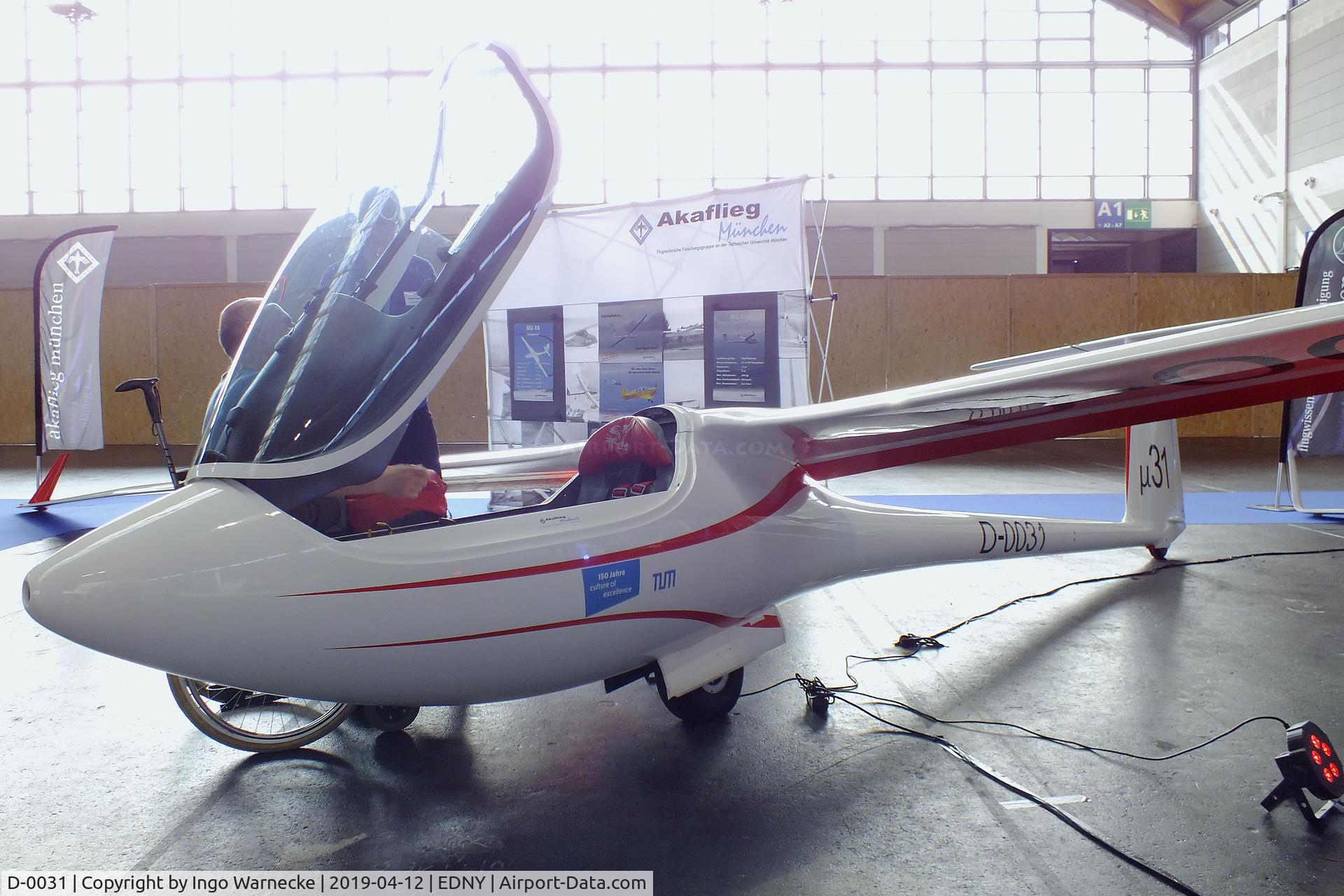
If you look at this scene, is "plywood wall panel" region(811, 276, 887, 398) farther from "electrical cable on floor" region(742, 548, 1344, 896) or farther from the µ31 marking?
"electrical cable on floor" region(742, 548, 1344, 896)

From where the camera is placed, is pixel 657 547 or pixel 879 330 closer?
pixel 657 547

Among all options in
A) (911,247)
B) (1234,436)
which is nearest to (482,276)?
(1234,436)

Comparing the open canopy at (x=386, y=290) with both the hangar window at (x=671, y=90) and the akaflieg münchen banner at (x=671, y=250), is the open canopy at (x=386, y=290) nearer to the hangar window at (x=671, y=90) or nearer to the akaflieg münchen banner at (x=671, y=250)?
the akaflieg münchen banner at (x=671, y=250)

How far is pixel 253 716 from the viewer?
3.11 metres

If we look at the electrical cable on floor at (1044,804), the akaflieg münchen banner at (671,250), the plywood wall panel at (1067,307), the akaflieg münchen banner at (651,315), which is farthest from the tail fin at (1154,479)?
the plywood wall panel at (1067,307)

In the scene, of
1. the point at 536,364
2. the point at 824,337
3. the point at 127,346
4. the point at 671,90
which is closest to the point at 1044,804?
the point at 536,364

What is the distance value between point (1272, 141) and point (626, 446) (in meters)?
23.1

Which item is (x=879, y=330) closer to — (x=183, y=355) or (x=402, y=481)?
(x=183, y=355)

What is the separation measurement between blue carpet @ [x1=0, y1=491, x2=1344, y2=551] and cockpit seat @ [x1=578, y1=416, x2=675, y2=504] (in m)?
4.10

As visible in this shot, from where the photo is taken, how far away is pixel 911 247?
23109mm

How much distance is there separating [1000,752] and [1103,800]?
0.38 m

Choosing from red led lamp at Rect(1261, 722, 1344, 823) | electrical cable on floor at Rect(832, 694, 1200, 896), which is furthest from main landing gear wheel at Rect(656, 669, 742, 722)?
red led lamp at Rect(1261, 722, 1344, 823)

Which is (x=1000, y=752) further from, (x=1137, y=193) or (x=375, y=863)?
(x=1137, y=193)

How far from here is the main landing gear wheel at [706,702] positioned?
10.3 ft
